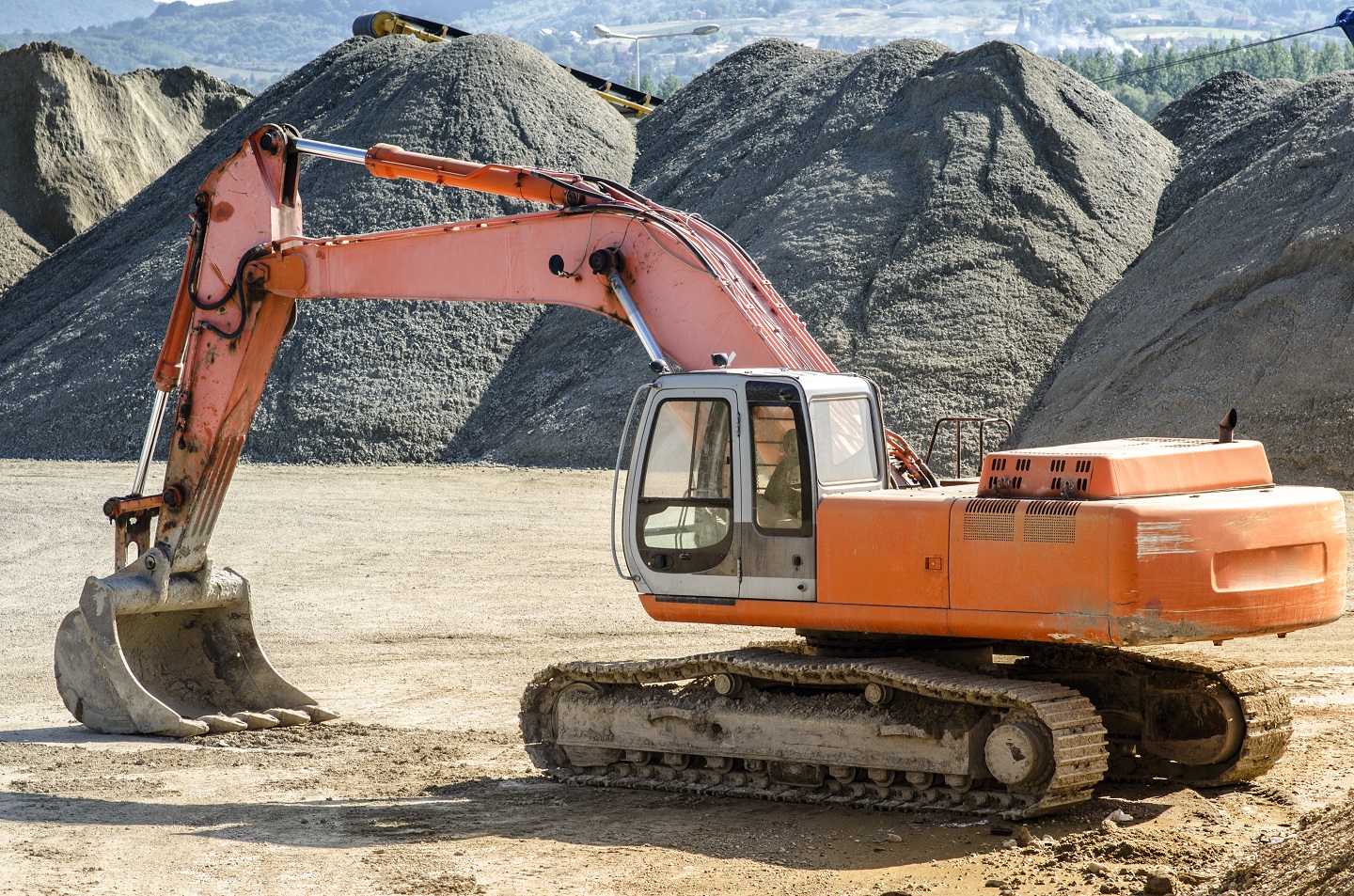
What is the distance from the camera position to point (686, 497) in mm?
7539

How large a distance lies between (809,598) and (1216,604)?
6.24 feet

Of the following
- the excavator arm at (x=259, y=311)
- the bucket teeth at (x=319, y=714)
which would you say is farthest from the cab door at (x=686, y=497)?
the bucket teeth at (x=319, y=714)

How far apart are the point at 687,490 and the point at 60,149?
118 feet

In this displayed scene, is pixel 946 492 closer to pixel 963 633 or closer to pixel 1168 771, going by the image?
pixel 963 633

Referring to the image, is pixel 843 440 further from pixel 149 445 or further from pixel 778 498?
pixel 149 445

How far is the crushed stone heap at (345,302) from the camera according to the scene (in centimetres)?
2405

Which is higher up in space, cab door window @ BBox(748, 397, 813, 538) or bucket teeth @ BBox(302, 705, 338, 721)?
cab door window @ BBox(748, 397, 813, 538)

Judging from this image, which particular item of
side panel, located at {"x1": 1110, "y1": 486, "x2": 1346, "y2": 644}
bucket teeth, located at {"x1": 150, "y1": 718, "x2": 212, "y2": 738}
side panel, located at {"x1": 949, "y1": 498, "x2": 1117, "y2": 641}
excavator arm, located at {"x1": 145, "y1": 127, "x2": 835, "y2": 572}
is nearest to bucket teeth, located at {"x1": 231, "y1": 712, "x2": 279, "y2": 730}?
bucket teeth, located at {"x1": 150, "y1": 718, "x2": 212, "y2": 738}

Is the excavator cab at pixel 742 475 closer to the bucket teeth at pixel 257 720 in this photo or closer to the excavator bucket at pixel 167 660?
the bucket teeth at pixel 257 720

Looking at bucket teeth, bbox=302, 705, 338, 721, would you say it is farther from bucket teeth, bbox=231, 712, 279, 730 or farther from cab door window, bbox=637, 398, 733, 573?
cab door window, bbox=637, 398, 733, 573

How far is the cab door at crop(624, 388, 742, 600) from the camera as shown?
24.4 feet

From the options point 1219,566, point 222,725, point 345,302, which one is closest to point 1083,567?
point 1219,566

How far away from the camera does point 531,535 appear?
55.3ft

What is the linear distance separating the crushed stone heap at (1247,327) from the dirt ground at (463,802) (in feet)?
24.4
